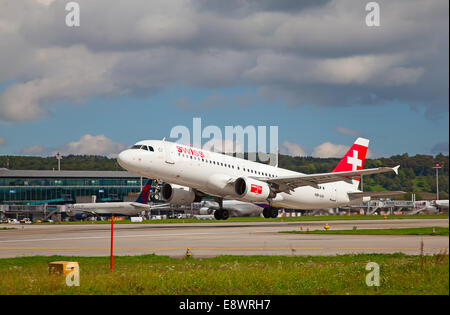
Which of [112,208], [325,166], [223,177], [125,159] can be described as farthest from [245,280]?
[325,166]

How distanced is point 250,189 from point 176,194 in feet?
27.2

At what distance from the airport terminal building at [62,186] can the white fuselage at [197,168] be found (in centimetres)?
10474

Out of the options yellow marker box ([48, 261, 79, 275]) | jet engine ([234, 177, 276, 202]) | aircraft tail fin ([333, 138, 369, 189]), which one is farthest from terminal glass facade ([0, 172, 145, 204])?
yellow marker box ([48, 261, 79, 275])

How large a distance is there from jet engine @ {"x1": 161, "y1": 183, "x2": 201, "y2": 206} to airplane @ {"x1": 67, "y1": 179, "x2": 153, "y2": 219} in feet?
135

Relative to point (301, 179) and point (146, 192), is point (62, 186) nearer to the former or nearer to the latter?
point (146, 192)

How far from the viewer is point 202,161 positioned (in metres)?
49.2

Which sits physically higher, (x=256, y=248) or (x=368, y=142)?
(x=368, y=142)

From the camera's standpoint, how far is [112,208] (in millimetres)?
102812

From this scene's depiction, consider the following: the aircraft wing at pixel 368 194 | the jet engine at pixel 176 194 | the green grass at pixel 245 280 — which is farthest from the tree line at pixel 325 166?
the green grass at pixel 245 280

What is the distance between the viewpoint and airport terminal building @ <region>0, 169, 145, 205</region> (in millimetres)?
145250

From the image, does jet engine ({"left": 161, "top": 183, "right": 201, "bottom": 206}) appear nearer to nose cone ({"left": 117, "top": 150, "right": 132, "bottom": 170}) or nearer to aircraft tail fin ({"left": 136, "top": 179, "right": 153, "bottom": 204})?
nose cone ({"left": 117, "top": 150, "right": 132, "bottom": 170})
